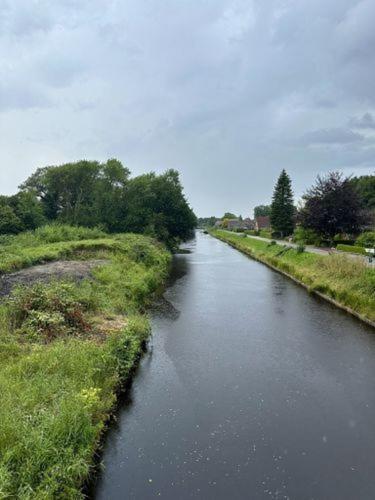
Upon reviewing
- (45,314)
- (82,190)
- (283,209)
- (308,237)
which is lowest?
(45,314)

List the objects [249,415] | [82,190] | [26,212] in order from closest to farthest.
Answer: [249,415]
[26,212]
[82,190]

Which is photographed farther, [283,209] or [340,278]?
[283,209]

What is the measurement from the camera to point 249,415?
9.60m

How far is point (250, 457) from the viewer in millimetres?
7957

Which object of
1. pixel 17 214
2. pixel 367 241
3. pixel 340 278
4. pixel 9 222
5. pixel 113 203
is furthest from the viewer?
pixel 113 203

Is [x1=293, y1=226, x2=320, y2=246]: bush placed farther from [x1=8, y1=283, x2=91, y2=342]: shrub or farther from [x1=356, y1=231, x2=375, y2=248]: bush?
[x1=8, y1=283, x2=91, y2=342]: shrub

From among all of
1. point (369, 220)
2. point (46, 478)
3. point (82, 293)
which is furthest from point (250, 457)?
point (369, 220)

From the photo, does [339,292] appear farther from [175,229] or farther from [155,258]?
[175,229]

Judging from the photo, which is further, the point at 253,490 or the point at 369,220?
the point at 369,220

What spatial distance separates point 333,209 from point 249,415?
35.8 m

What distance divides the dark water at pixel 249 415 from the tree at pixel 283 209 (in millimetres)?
49694

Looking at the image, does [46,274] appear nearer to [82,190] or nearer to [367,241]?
[367,241]

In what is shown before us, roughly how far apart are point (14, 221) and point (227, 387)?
133 feet

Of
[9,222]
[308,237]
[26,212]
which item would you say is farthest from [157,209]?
[308,237]
